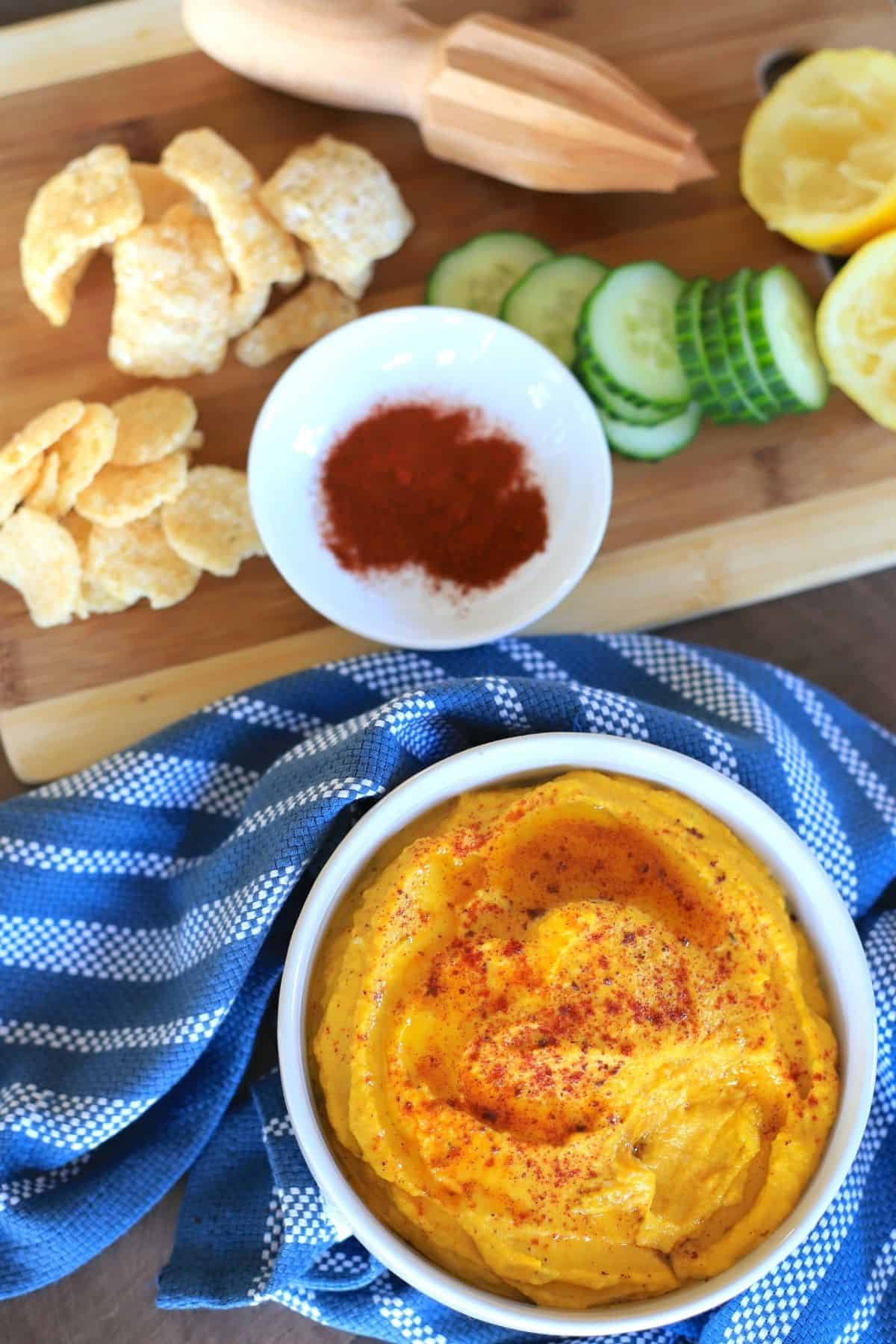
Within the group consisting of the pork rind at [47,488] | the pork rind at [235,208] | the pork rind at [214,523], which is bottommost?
the pork rind at [214,523]

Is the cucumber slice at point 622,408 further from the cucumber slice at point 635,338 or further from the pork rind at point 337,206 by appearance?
the pork rind at point 337,206

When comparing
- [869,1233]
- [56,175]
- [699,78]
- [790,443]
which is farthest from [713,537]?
[56,175]

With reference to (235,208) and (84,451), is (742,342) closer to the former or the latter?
(235,208)

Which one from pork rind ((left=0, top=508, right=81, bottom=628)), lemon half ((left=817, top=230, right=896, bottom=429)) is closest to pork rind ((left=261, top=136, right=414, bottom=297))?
pork rind ((left=0, top=508, right=81, bottom=628))

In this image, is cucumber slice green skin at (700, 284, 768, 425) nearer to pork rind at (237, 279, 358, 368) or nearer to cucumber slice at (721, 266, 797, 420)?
cucumber slice at (721, 266, 797, 420)

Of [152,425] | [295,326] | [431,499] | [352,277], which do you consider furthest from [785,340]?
[152,425]

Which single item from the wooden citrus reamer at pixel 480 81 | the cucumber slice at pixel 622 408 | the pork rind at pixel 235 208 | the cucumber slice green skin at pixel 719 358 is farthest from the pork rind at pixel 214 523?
the cucumber slice green skin at pixel 719 358
